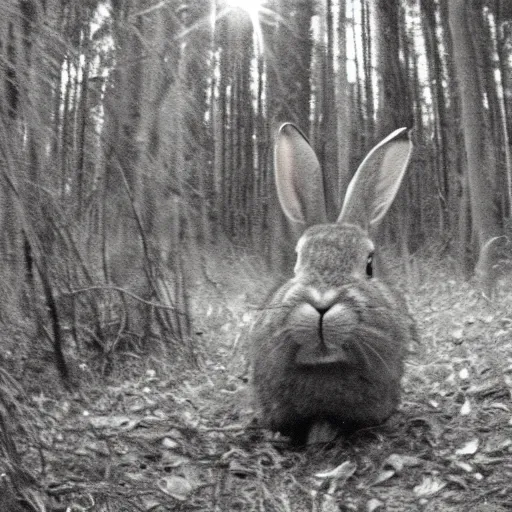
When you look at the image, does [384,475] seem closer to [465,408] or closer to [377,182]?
[465,408]

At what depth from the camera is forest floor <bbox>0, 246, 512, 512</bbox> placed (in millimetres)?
1370

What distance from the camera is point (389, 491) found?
1521mm

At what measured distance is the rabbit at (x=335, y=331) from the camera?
1794 millimetres

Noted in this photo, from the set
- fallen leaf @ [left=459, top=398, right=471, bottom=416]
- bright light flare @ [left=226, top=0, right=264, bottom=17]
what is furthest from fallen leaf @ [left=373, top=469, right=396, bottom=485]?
bright light flare @ [left=226, top=0, right=264, bottom=17]

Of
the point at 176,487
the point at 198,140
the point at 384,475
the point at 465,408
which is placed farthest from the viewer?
the point at 198,140

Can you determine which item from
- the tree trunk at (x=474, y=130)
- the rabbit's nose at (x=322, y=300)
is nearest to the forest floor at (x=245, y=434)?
the tree trunk at (x=474, y=130)

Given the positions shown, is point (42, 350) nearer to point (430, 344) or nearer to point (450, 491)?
point (450, 491)

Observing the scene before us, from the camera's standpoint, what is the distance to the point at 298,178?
7.31 ft

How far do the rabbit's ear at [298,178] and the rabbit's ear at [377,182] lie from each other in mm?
96

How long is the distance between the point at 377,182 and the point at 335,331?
0.67m

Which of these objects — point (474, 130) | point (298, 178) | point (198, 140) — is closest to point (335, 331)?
point (298, 178)

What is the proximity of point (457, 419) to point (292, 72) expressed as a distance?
1.24 meters

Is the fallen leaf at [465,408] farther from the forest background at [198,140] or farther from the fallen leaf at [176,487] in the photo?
the fallen leaf at [176,487]

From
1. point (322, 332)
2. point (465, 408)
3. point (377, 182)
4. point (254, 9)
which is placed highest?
point (254, 9)
